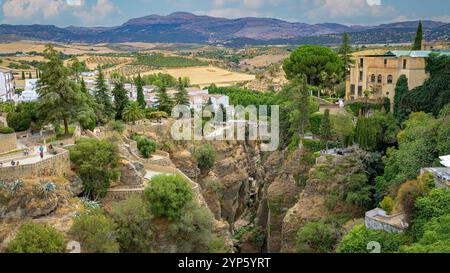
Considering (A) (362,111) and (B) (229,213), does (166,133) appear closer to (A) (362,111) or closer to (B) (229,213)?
(B) (229,213)

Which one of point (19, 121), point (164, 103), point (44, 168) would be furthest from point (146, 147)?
point (164, 103)

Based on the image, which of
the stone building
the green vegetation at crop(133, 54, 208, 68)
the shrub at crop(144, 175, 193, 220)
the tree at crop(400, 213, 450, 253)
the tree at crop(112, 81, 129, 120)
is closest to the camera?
the tree at crop(400, 213, 450, 253)

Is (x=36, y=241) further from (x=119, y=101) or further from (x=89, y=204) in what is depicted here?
(x=119, y=101)

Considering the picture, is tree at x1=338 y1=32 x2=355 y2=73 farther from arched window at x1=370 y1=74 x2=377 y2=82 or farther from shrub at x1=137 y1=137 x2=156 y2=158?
shrub at x1=137 y1=137 x2=156 y2=158

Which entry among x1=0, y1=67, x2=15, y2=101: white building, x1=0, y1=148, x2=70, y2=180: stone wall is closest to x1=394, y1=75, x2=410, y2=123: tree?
x1=0, y1=148, x2=70, y2=180: stone wall

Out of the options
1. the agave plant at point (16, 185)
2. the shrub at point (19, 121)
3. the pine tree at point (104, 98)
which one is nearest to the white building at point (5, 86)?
the pine tree at point (104, 98)
